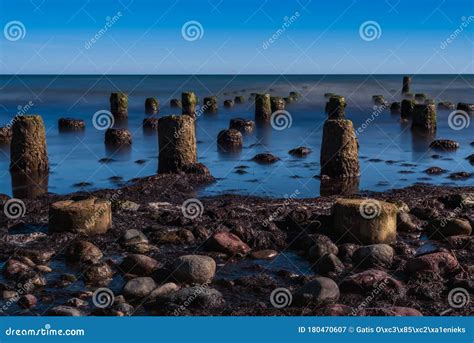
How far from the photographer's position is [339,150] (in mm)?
19484

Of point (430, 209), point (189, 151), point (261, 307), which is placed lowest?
point (261, 307)

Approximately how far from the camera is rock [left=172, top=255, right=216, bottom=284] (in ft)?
33.8

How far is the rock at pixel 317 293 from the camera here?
944 centimetres

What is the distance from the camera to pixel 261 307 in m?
9.34

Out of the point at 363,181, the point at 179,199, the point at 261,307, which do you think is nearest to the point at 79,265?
the point at 261,307

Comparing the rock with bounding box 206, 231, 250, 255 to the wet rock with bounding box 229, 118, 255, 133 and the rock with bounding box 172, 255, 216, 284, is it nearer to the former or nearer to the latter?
the rock with bounding box 172, 255, 216, 284

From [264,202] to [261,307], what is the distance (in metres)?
6.92

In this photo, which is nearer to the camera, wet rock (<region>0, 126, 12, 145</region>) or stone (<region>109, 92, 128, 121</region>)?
wet rock (<region>0, 126, 12, 145</region>)

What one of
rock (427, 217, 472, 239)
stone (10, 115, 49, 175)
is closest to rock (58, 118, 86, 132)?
stone (10, 115, 49, 175)

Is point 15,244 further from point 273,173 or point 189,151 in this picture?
point 273,173

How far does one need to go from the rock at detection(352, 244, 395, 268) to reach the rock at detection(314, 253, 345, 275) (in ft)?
1.16

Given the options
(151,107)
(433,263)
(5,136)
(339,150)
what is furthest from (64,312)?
(151,107)

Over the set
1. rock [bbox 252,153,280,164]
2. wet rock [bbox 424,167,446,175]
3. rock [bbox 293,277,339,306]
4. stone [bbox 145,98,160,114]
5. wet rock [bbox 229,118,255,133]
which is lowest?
rock [bbox 293,277,339,306]

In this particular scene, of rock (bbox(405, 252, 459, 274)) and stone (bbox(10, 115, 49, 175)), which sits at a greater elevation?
stone (bbox(10, 115, 49, 175))
